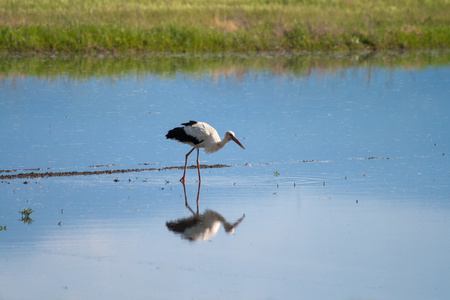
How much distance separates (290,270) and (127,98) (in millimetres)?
15276

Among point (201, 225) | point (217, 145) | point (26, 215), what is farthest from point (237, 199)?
point (26, 215)

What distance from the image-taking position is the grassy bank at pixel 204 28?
3341cm

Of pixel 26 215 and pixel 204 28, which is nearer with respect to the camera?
pixel 26 215

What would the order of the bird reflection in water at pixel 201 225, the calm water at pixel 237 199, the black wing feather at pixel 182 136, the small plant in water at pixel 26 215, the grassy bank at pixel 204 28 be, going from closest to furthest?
the calm water at pixel 237 199, the bird reflection in water at pixel 201 225, the small plant in water at pixel 26 215, the black wing feather at pixel 182 136, the grassy bank at pixel 204 28

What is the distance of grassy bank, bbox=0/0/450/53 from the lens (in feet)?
110

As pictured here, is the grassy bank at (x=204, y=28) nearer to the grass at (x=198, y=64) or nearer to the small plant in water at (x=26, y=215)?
the grass at (x=198, y=64)

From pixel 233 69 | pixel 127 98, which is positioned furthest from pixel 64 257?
pixel 233 69

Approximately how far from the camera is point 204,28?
119 feet

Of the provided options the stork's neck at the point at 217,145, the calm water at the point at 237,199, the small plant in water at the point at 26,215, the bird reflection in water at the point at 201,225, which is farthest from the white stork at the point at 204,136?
the small plant in water at the point at 26,215

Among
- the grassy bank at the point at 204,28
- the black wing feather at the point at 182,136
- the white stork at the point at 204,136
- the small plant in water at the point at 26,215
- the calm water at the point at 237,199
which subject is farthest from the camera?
the grassy bank at the point at 204,28

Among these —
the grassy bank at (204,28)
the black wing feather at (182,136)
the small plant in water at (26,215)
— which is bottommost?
the small plant in water at (26,215)

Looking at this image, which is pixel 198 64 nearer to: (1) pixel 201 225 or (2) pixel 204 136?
(2) pixel 204 136

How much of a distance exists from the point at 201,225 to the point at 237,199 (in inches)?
57.3

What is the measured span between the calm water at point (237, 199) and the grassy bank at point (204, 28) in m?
10.6
